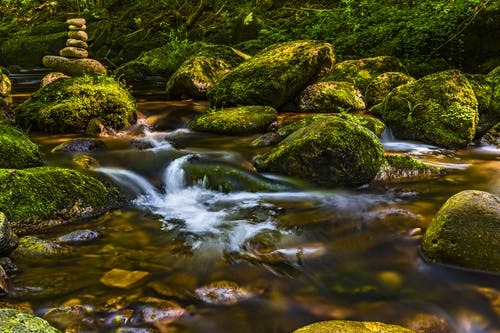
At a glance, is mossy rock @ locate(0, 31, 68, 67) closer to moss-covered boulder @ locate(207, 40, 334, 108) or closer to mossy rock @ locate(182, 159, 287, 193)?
moss-covered boulder @ locate(207, 40, 334, 108)

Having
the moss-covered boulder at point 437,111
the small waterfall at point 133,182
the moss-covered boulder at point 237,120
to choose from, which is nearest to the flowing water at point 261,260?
the small waterfall at point 133,182

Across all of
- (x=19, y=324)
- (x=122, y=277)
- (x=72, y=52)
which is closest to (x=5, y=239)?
(x=122, y=277)

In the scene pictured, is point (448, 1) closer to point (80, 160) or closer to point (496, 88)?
point (496, 88)

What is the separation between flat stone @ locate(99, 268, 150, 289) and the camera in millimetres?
3396

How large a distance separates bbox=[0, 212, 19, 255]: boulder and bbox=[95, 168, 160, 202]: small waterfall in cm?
199

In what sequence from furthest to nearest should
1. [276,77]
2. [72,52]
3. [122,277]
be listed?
[72,52]
[276,77]
[122,277]

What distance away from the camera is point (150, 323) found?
9.66 feet

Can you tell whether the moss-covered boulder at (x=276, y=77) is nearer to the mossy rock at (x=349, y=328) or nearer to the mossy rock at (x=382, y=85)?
the mossy rock at (x=382, y=85)

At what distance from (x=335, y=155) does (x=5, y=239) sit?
3.66 metres

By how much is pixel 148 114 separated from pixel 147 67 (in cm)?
638

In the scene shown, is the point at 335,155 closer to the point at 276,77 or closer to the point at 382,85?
the point at 276,77

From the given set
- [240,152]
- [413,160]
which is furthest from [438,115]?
[240,152]

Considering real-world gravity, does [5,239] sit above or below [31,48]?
below

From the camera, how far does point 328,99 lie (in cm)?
908
